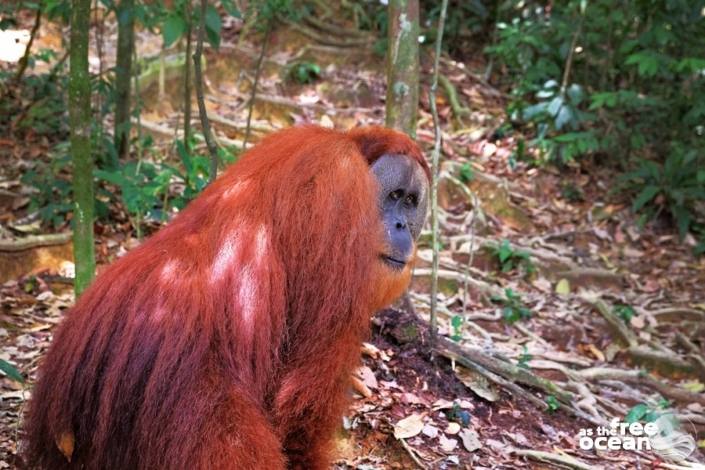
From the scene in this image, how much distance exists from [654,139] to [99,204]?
5547mm

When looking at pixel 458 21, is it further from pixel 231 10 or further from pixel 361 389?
pixel 361 389

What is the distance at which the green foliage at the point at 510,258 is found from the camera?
6457 millimetres

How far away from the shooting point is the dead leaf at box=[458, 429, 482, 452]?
11.6ft

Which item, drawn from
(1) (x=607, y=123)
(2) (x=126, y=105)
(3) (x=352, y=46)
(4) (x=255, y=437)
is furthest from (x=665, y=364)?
(3) (x=352, y=46)

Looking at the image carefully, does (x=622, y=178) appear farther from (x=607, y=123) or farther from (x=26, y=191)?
(x=26, y=191)

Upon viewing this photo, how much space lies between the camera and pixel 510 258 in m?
6.52

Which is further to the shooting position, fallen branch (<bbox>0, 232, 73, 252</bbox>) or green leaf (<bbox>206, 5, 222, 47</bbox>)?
fallen branch (<bbox>0, 232, 73, 252</bbox>)

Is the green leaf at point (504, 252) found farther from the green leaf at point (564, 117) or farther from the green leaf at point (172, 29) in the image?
the green leaf at point (172, 29)

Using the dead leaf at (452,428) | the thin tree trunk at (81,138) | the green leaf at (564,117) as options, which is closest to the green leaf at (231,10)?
the thin tree trunk at (81,138)

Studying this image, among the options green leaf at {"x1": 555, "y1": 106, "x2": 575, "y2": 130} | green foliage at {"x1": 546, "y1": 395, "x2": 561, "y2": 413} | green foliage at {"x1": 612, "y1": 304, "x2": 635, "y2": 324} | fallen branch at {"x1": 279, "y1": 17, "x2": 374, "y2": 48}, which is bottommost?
green foliage at {"x1": 612, "y1": 304, "x2": 635, "y2": 324}

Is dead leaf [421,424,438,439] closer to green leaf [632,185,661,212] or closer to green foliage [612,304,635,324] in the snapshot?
green foliage [612,304,635,324]

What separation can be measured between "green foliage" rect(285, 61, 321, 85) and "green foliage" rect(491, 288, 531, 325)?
12.1 ft

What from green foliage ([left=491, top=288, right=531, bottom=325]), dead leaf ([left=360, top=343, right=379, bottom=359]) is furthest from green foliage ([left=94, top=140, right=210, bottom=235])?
green foliage ([left=491, top=288, right=531, bottom=325])

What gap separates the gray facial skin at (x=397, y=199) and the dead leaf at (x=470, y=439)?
1088mm
